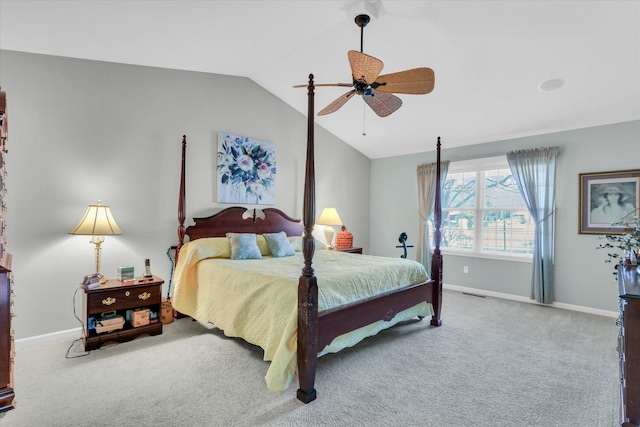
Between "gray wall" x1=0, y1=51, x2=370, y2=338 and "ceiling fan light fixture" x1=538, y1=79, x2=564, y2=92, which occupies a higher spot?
"ceiling fan light fixture" x1=538, y1=79, x2=564, y2=92

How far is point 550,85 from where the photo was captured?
355 cm

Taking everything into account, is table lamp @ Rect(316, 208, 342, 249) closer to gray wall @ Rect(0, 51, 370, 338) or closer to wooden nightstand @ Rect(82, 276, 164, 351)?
gray wall @ Rect(0, 51, 370, 338)

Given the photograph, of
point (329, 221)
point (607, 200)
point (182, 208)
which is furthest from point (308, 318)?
point (607, 200)

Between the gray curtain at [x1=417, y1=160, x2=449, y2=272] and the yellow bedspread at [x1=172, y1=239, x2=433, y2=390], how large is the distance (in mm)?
2156

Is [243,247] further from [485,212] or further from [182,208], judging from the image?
[485,212]

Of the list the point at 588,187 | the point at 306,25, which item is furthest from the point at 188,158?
the point at 588,187

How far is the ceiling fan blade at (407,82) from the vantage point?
227 cm

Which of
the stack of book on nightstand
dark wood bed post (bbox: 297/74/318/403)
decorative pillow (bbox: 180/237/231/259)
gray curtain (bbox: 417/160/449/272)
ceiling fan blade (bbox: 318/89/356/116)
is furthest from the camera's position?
gray curtain (bbox: 417/160/449/272)

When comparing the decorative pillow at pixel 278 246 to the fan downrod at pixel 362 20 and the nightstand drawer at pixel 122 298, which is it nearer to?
the nightstand drawer at pixel 122 298

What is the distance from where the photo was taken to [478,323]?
3635mm

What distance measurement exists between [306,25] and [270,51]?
2.15 feet

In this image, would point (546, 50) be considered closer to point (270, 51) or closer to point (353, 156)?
point (270, 51)

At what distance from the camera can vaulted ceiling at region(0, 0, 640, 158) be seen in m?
2.53

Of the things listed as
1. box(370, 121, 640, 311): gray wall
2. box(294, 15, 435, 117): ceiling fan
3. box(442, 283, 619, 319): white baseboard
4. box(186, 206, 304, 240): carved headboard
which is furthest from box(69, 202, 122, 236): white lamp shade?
box(442, 283, 619, 319): white baseboard
